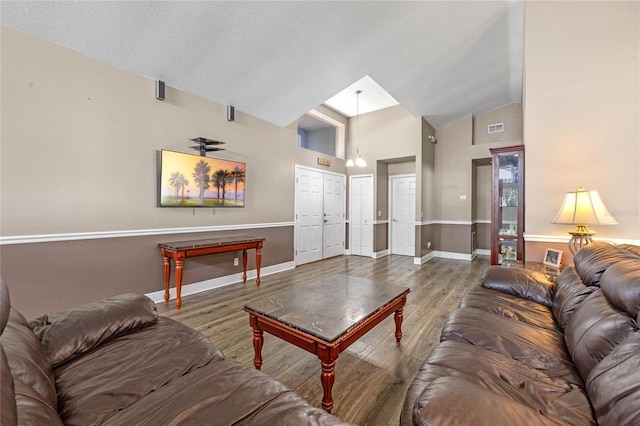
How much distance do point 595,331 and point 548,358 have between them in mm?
236

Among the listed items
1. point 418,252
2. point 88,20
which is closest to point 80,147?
point 88,20

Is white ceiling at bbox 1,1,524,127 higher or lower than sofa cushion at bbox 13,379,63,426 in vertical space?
higher

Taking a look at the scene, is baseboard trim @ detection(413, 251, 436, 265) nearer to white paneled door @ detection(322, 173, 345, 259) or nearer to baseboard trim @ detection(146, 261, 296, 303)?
white paneled door @ detection(322, 173, 345, 259)

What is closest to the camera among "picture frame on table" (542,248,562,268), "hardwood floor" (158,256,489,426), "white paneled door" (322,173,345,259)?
"hardwood floor" (158,256,489,426)

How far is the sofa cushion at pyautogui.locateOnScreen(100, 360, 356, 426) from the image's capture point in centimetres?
91

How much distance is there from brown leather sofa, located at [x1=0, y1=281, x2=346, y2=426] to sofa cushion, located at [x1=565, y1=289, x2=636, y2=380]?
114 cm

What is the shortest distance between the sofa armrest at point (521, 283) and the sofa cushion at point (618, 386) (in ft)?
3.75

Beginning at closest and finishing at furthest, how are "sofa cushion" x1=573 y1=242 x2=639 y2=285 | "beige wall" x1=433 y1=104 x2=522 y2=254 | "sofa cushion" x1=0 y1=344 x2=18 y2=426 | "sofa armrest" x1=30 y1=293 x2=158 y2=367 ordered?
"sofa cushion" x1=0 y1=344 x2=18 y2=426, "sofa armrest" x1=30 y1=293 x2=158 y2=367, "sofa cushion" x1=573 y1=242 x2=639 y2=285, "beige wall" x1=433 y1=104 x2=522 y2=254

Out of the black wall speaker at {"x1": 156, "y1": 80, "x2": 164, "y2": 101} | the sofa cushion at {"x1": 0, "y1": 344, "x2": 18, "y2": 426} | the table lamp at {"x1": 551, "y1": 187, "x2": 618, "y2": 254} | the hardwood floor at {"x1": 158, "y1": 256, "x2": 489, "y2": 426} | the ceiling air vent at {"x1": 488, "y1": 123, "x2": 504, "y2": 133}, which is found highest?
the ceiling air vent at {"x1": 488, "y1": 123, "x2": 504, "y2": 133}

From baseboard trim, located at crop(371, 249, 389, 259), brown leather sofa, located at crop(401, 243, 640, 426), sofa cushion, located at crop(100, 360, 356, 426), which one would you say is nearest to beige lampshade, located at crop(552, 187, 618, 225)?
brown leather sofa, located at crop(401, 243, 640, 426)

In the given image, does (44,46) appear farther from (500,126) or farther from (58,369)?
(500,126)

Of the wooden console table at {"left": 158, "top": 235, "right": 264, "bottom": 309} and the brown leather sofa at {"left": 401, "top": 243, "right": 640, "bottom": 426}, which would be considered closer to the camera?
the brown leather sofa at {"left": 401, "top": 243, "right": 640, "bottom": 426}

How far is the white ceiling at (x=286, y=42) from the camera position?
8.00ft

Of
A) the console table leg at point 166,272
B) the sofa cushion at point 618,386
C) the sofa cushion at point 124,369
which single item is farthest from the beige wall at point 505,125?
the sofa cushion at point 124,369
